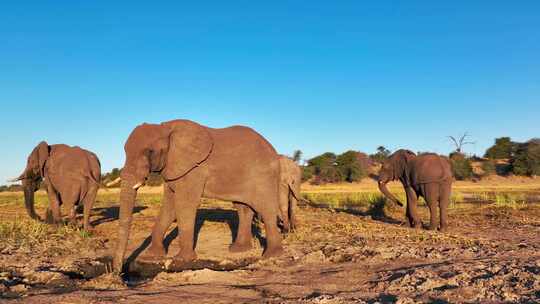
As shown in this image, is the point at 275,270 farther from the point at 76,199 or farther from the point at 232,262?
the point at 76,199

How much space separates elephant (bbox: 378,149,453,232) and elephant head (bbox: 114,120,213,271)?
6.40 metres

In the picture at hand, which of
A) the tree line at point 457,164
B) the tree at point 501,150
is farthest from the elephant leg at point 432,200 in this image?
the tree at point 501,150

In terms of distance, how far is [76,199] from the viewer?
36.6ft

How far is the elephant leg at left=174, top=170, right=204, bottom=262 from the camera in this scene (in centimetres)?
790

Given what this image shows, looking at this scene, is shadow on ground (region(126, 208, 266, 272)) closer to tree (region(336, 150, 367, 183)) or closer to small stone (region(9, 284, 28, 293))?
small stone (region(9, 284, 28, 293))

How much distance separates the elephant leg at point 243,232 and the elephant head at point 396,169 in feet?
18.1

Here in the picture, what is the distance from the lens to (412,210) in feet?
40.2

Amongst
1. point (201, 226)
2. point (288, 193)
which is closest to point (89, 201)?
point (201, 226)

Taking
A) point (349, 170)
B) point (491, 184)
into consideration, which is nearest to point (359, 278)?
point (491, 184)

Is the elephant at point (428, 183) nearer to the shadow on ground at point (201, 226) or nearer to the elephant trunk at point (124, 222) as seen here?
the shadow on ground at point (201, 226)

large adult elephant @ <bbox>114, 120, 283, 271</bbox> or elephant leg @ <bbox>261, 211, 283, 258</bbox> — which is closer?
large adult elephant @ <bbox>114, 120, 283, 271</bbox>

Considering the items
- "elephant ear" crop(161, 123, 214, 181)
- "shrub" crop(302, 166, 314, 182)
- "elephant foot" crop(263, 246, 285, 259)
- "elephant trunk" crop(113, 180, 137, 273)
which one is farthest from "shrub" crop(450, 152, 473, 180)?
"elephant trunk" crop(113, 180, 137, 273)

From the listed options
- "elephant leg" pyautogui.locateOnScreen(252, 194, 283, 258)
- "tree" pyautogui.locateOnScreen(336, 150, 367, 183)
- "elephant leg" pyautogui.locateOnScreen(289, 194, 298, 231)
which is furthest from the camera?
"tree" pyautogui.locateOnScreen(336, 150, 367, 183)

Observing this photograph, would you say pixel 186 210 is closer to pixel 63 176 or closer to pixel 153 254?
pixel 153 254
